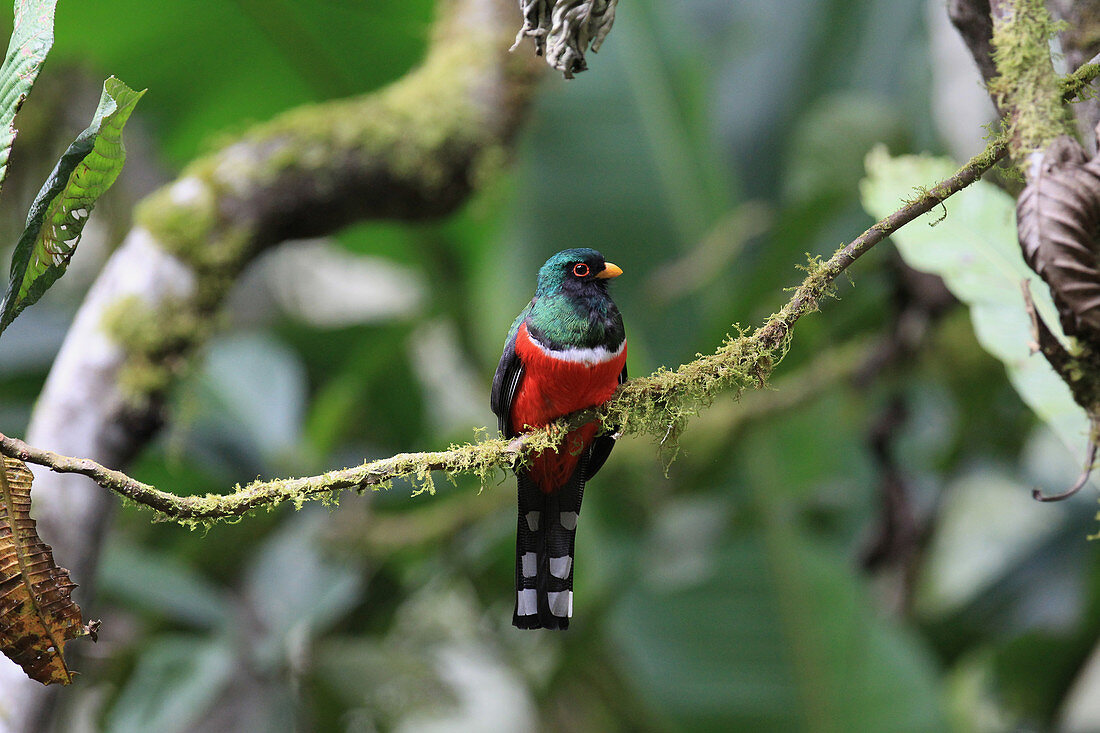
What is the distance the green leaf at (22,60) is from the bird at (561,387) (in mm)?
589

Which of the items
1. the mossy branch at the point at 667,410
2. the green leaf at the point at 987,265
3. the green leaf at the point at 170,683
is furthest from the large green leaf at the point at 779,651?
the mossy branch at the point at 667,410

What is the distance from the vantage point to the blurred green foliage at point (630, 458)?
2.65 metres

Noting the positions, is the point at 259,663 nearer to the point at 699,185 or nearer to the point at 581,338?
the point at 699,185

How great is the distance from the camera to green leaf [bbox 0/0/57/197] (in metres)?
0.96

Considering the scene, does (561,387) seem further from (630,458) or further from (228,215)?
(630,458)

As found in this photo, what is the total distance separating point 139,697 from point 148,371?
60.1 inches

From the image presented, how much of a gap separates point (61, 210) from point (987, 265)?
142cm

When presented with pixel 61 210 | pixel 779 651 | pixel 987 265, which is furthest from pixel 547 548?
pixel 779 651

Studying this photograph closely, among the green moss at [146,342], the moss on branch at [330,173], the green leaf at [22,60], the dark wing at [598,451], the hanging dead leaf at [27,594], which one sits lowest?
the hanging dead leaf at [27,594]

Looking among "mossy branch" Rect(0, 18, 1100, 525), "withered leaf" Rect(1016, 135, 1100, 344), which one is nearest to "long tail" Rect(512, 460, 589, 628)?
"mossy branch" Rect(0, 18, 1100, 525)

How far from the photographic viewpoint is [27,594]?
0.97 meters

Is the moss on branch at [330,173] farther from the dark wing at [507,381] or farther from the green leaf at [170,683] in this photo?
the green leaf at [170,683]

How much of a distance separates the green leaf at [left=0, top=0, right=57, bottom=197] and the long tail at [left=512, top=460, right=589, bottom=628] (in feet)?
2.18

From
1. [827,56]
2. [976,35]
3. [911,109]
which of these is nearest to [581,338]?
[976,35]
